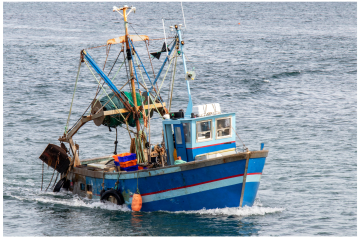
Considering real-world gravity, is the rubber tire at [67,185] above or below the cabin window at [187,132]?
below

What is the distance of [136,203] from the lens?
2141 cm

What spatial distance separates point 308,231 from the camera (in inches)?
790

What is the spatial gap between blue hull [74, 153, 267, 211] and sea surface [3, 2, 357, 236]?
418 mm

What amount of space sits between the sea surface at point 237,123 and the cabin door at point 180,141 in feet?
8.33

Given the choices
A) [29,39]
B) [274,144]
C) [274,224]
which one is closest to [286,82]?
[274,144]

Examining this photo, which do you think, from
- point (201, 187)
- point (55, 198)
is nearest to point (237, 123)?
point (55, 198)

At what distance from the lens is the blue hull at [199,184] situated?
2014 centimetres

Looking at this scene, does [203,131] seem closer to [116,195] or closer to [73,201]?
[116,195]

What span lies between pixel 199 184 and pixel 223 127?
3.07 m

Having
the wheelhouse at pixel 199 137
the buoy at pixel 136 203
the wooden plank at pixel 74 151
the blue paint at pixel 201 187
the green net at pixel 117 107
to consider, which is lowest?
the buoy at pixel 136 203

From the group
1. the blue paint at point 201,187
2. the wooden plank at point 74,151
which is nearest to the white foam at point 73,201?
the wooden plank at point 74,151

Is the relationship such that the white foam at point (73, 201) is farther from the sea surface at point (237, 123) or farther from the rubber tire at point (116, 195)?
the rubber tire at point (116, 195)

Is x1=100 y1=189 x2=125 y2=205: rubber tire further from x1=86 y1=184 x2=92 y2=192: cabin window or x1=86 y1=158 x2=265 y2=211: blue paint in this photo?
x1=86 y1=184 x2=92 y2=192: cabin window

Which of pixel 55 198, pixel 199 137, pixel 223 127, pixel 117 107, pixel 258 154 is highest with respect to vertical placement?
pixel 117 107
